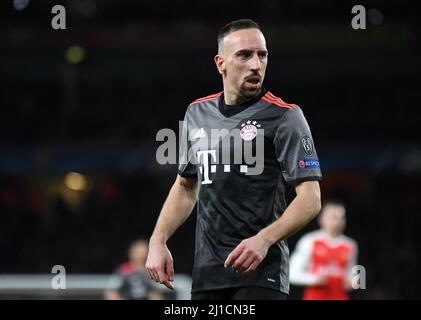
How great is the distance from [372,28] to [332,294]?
9.78 meters

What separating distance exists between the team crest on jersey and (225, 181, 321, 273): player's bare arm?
11.4 inches

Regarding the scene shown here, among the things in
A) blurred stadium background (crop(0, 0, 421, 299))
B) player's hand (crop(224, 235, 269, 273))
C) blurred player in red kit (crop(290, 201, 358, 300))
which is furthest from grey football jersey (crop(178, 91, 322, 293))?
blurred stadium background (crop(0, 0, 421, 299))

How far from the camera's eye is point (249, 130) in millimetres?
3148

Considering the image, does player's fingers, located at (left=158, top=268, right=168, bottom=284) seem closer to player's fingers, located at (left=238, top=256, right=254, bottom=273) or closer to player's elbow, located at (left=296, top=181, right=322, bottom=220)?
player's fingers, located at (left=238, top=256, right=254, bottom=273)

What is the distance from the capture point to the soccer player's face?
10.3 feet

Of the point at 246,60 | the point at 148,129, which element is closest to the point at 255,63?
the point at 246,60

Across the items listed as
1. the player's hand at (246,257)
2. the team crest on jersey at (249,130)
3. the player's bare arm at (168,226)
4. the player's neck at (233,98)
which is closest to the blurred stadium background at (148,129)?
the player's bare arm at (168,226)

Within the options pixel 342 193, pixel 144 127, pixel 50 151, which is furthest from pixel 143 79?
pixel 342 193

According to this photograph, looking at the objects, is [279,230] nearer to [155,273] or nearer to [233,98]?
[155,273]

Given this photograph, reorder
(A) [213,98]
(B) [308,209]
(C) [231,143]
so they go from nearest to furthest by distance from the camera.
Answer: (B) [308,209]
(C) [231,143]
(A) [213,98]

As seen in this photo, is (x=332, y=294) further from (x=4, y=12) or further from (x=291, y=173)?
(x=4, y=12)

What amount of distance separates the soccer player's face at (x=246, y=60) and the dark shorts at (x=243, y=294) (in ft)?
2.68

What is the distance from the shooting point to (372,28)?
50.5 feet

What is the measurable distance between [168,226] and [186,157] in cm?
32
